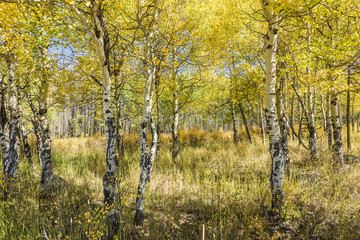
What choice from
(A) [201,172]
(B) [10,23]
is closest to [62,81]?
(B) [10,23]

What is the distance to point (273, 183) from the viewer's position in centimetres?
353

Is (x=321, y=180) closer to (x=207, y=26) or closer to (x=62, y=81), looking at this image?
(x=207, y=26)

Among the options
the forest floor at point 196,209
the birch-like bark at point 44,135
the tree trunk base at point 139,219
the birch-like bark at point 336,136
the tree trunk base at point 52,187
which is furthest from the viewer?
the birch-like bark at point 336,136

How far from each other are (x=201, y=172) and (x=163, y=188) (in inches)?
72.1

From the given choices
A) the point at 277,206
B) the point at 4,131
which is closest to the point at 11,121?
the point at 4,131

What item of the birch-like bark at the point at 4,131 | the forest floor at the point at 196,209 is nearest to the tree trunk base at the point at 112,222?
the forest floor at the point at 196,209

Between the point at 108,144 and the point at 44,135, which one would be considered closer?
the point at 108,144

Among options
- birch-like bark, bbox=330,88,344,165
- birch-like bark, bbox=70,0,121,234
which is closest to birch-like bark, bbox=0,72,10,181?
birch-like bark, bbox=70,0,121,234

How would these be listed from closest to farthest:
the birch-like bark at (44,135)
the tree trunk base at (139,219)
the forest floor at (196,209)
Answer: the forest floor at (196,209), the tree trunk base at (139,219), the birch-like bark at (44,135)

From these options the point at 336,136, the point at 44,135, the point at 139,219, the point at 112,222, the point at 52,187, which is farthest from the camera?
the point at 336,136

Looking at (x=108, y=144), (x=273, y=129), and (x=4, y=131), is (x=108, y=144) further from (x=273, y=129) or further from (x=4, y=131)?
(x=4, y=131)

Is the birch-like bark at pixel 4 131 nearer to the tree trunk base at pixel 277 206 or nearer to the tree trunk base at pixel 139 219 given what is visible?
the tree trunk base at pixel 139 219

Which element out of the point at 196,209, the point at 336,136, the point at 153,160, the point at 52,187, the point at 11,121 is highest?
the point at 11,121

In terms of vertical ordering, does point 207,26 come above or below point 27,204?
above
